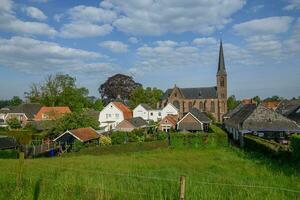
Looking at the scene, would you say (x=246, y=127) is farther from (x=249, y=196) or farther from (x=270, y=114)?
(x=249, y=196)

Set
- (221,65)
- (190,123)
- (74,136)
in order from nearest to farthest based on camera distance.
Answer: (74,136) < (190,123) < (221,65)

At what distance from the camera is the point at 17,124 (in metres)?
A: 66.7

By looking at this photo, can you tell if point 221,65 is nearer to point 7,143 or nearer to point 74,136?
point 74,136

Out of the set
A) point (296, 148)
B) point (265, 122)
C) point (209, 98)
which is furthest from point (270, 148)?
point (209, 98)

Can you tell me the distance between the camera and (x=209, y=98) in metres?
88.4

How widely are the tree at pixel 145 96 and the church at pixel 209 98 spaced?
8.84 ft

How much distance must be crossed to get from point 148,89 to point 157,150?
184 feet

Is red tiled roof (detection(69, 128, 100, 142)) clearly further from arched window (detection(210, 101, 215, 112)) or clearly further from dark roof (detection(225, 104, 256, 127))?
arched window (detection(210, 101, 215, 112))

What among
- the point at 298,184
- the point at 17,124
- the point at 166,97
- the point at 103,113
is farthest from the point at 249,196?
the point at 166,97

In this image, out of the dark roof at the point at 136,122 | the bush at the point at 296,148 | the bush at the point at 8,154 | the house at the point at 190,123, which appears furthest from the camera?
the dark roof at the point at 136,122

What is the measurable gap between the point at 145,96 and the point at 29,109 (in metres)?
31.5

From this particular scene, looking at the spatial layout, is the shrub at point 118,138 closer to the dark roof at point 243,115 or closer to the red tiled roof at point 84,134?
the red tiled roof at point 84,134

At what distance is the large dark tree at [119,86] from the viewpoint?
10269 centimetres

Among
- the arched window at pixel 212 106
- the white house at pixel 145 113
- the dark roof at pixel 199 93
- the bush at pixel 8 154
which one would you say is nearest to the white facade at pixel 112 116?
the white house at pixel 145 113
